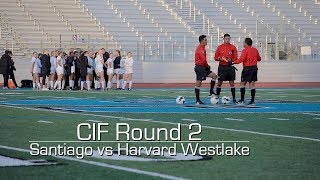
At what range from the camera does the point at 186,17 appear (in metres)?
51.1

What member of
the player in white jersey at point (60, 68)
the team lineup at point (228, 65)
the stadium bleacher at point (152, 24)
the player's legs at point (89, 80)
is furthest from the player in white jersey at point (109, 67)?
the team lineup at point (228, 65)

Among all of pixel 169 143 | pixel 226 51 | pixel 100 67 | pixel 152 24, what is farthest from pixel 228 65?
pixel 152 24

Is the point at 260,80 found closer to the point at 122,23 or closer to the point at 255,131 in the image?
the point at 122,23

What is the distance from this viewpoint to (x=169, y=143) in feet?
38.9

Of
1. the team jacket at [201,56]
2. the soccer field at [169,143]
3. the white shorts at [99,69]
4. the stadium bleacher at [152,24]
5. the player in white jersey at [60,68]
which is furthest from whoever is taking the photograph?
the stadium bleacher at [152,24]

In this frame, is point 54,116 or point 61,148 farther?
point 54,116

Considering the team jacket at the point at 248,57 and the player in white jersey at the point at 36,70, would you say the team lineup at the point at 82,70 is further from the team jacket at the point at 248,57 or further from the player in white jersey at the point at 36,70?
the team jacket at the point at 248,57

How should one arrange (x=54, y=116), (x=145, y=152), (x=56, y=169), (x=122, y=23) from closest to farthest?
1. (x=56, y=169)
2. (x=145, y=152)
3. (x=54, y=116)
4. (x=122, y=23)

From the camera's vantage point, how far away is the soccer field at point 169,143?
916 cm

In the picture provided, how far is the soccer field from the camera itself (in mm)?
9164

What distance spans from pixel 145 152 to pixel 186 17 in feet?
133

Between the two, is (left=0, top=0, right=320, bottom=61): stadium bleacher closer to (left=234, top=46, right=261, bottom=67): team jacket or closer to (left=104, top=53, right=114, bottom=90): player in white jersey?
(left=104, top=53, right=114, bottom=90): player in white jersey

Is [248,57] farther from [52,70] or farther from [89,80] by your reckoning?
[52,70]

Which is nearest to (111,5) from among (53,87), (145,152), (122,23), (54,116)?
(122,23)
